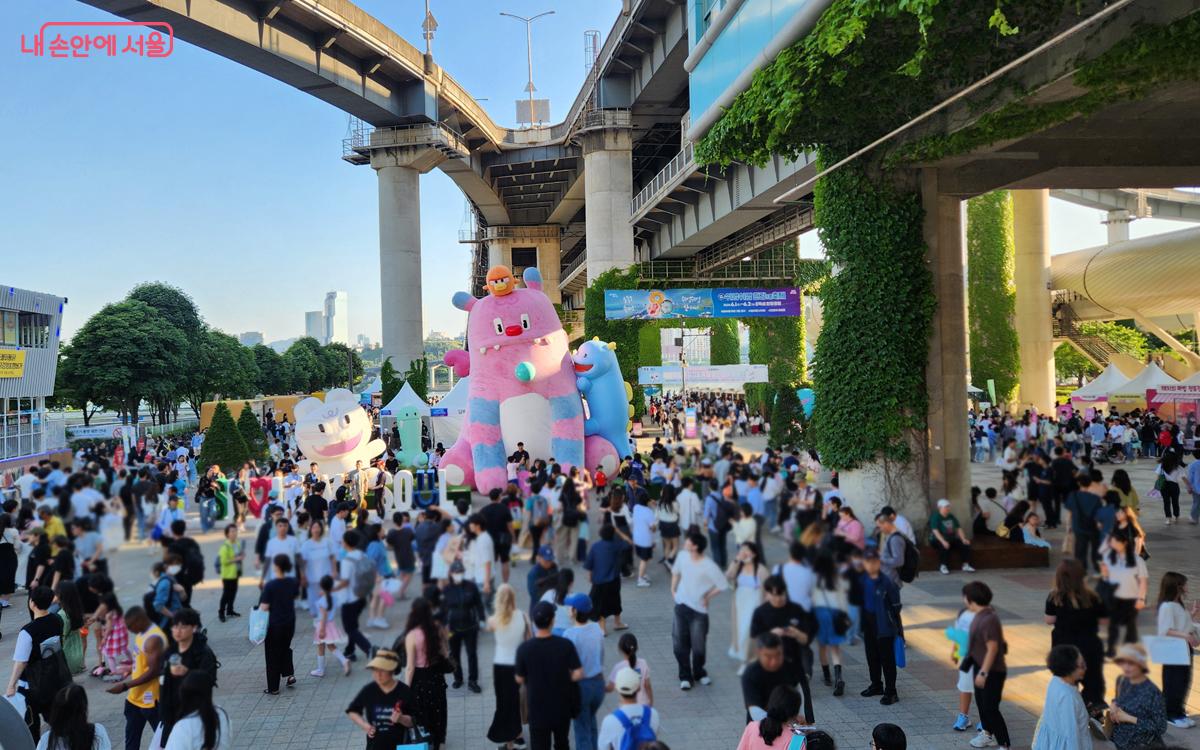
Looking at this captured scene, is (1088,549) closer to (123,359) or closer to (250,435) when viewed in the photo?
(123,359)

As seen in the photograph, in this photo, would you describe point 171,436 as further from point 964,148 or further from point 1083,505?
point 964,148

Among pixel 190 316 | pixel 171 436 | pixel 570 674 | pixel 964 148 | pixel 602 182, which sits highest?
pixel 602 182

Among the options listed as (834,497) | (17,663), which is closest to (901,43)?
(834,497)

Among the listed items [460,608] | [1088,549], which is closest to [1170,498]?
[1088,549]

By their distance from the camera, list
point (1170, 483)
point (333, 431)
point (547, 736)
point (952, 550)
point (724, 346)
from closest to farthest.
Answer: point (547, 736) < point (952, 550) < point (1170, 483) < point (333, 431) < point (724, 346)

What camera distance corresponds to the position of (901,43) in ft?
19.2

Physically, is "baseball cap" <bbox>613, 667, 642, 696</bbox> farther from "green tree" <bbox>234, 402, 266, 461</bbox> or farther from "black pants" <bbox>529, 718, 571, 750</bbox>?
"green tree" <bbox>234, 402, 266, 461</bbox>

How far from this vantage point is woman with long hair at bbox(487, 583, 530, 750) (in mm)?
5078

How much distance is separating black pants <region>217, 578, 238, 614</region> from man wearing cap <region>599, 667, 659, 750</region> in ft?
7.92

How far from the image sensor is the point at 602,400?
59.0ft

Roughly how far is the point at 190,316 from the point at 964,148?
6.31 metres

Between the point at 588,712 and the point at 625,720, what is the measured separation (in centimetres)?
99

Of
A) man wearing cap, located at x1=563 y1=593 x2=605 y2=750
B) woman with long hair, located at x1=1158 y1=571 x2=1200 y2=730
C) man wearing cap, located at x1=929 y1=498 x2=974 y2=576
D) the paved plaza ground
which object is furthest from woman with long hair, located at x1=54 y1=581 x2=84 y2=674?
man wearing cap, located at x1=929 y1=498 x2=974 y2=576

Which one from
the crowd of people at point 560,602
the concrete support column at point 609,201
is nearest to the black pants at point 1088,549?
the crowd of people at point 560,602
